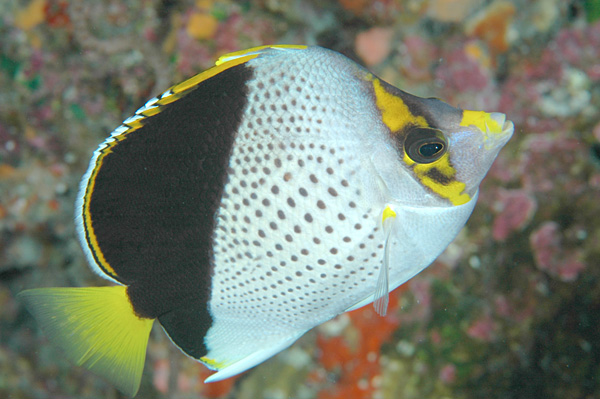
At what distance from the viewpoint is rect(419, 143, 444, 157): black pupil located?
4.09 ft

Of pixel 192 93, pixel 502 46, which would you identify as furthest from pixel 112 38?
pixel 502 46

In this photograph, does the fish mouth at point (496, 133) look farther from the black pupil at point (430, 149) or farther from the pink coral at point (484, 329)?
the pink coral at point (484, 329)

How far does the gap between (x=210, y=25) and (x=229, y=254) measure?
1.96 metres

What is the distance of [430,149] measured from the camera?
125 cm

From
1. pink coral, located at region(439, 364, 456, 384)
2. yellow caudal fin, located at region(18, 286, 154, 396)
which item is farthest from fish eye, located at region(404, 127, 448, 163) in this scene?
pink coral, located at region(439, 364, 456, 384)

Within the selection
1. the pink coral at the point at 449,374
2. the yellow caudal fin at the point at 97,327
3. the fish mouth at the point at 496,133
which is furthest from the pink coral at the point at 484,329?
the yellow caudal fin at the point at 97,327

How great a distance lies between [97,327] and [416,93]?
2601 mm

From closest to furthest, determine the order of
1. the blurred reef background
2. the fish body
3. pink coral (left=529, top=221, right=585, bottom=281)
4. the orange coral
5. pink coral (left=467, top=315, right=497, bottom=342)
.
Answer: the fish body, pink coral (left=529, top=221, right=585, bottom=281), the blurred reef background, pink coral (left=467, top=315, right=497, bottom=342), the orange coral

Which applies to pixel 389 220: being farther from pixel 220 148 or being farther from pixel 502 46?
pixel 502 46

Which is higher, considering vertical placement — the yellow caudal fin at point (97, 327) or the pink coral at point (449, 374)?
the yellow caudal fin at point (97, 327)

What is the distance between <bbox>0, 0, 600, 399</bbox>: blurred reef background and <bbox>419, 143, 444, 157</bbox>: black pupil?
1.85 m

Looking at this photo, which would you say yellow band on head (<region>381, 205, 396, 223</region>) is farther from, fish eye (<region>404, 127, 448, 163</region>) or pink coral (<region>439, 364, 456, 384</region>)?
pink coral (<region>439, 364, 456, 384</region>)

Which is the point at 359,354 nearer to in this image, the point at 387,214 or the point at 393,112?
the point at 387,214

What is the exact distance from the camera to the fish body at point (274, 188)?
1227 mm
